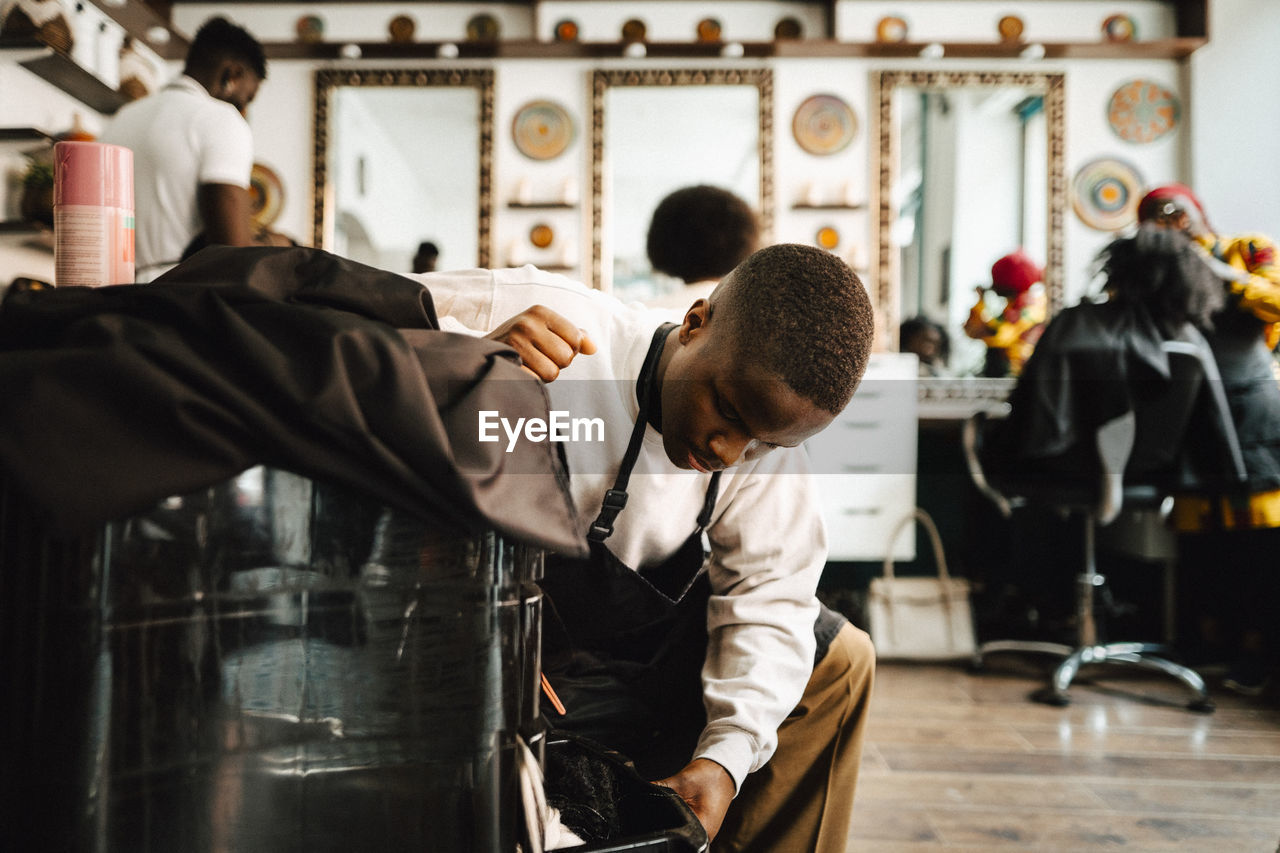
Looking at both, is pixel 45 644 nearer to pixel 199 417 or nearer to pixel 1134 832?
pixel 199 417

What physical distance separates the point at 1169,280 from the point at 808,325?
6.81ft

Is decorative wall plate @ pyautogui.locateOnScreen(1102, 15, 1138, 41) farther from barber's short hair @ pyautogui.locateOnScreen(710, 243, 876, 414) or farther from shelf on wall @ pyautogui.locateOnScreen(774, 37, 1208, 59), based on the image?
barber's short hair @ pyautogui.locateOnScreen(710, 243, 876, 414)

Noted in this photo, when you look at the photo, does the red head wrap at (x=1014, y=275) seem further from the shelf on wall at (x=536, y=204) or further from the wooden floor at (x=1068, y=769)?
the shelf on wall at (x=536, y=204)

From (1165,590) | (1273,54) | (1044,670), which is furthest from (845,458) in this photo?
(1273,54)

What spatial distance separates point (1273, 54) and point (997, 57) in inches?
43.5

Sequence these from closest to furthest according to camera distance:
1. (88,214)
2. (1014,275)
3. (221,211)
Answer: (88,214)
(221,211)
(1014,275)

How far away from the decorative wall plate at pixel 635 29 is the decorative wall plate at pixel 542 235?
100 centimetres

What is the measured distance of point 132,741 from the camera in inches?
19.8

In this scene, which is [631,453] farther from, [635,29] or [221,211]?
[635,29]

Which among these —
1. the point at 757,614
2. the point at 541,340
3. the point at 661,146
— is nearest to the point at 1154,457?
the point at 757,614

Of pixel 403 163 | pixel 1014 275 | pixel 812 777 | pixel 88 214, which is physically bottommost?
pixel 812 777

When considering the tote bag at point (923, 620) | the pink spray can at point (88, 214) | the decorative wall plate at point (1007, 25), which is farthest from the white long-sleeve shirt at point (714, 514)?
the decorative wall plate at point (1007, 25)

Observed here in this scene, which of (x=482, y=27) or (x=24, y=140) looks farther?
(x=482, y=27)

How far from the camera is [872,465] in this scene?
3.34 metres
